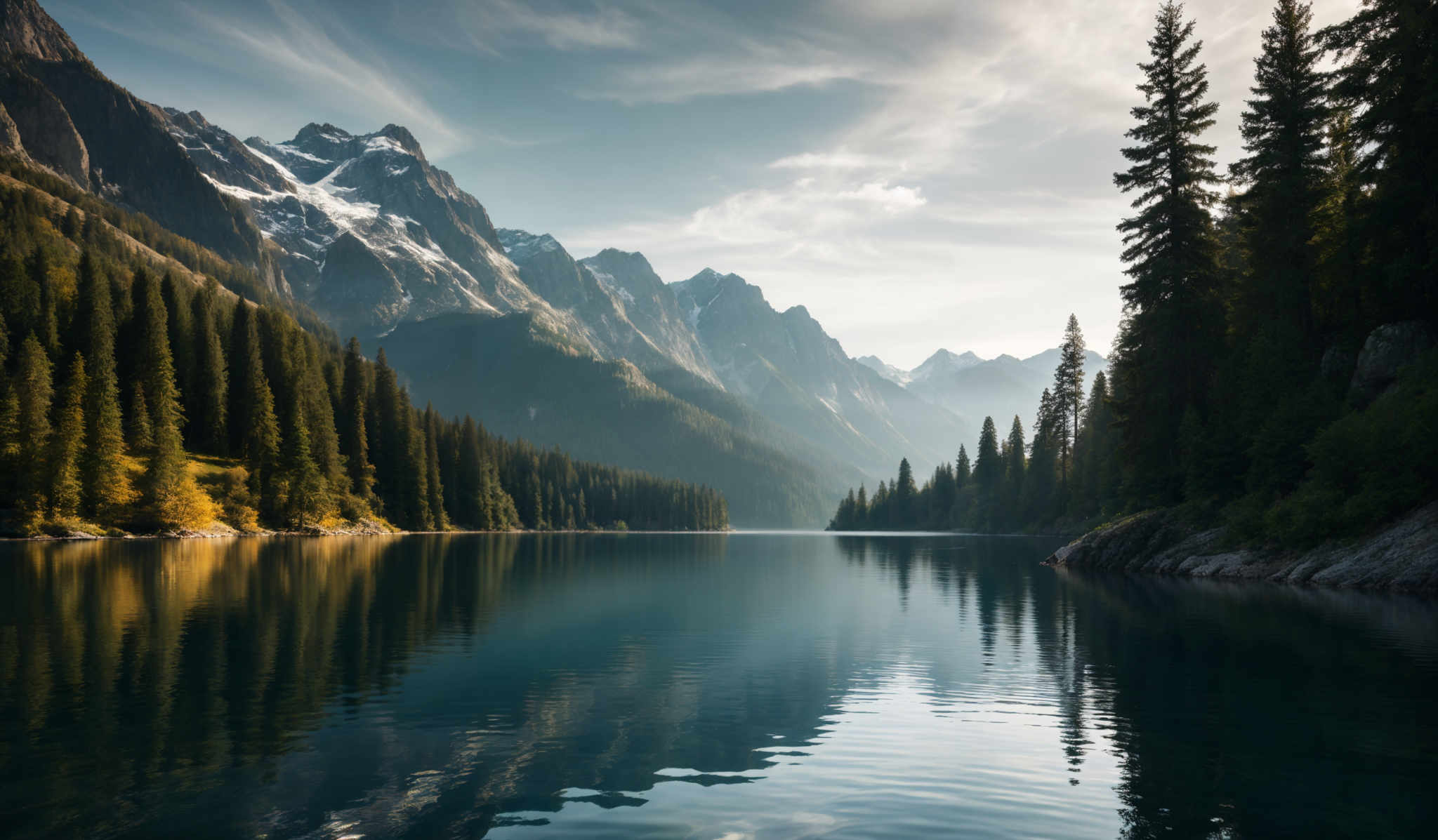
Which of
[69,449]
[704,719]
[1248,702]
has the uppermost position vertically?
[69,449]

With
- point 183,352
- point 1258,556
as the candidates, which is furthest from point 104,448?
point 1258,556

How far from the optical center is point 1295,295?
53438 mm

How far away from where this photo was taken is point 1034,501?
14125 cm

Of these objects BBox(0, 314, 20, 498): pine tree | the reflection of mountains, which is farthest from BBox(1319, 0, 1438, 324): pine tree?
BBox(0, 314, 20, 498): pine tree

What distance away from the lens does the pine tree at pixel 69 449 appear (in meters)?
72.1

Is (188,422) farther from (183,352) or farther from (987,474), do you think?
(987,474)

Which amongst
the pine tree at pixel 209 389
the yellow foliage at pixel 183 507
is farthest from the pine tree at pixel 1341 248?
the pine tree at pixel 209 389

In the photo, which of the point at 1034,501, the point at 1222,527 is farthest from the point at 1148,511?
the point at 1034,501

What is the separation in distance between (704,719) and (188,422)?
104610mm

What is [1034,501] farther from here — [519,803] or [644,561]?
[519,803]

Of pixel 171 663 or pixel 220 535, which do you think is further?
pixel 220 535

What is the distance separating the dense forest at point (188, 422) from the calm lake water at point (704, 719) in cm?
4823

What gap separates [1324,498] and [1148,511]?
1883 centimetres

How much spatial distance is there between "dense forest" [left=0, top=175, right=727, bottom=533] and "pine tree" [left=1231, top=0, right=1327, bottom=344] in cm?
9467
